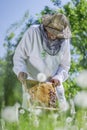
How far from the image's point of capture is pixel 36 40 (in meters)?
5.75

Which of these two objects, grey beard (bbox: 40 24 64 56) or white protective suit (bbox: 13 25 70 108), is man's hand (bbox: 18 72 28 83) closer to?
white protective suit (bbox: 13 25 70 108)

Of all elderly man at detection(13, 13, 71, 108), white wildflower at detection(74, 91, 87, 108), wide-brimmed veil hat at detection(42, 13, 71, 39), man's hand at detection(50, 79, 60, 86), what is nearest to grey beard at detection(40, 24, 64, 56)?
elderly man at detection(13, 13, 71, 108)

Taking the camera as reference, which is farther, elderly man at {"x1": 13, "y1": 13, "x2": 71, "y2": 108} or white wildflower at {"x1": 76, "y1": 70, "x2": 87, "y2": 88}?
elderly man at {"x1": 13, "y1": 13, "x2": 71, "y2": 108}

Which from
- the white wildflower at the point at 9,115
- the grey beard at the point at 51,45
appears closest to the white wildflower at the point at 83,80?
the white wildflower at the point at 9,115

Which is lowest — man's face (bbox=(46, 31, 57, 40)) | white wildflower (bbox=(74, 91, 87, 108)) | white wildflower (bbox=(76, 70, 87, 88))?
white wildflower (bbox=(74, 91, 87, 108))

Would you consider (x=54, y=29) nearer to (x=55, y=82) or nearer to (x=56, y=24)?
(x=56, y=24)

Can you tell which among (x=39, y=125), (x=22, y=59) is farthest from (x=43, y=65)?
(x=39, y=125)

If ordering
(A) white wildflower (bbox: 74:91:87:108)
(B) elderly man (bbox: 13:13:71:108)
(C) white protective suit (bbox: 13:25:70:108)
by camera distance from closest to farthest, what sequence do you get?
(A) white wildflower (bbox: 74:91:87:108)
(B) elderly man (bbox: 13:13:71:108)
(C) white protective suit (bbox: 13:25:70:108)

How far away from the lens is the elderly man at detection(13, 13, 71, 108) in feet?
18.3

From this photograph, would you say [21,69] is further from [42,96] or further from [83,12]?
[83,12]

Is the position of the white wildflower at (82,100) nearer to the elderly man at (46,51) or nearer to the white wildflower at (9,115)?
the white wildflower at (9,115)

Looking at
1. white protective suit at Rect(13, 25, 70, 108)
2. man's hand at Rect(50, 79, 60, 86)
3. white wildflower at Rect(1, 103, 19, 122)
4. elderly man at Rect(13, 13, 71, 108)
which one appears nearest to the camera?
white wildflower at Rect(1, 103, 19, 122)

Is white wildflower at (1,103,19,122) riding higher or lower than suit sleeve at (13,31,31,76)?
lower

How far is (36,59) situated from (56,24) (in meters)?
0.47
